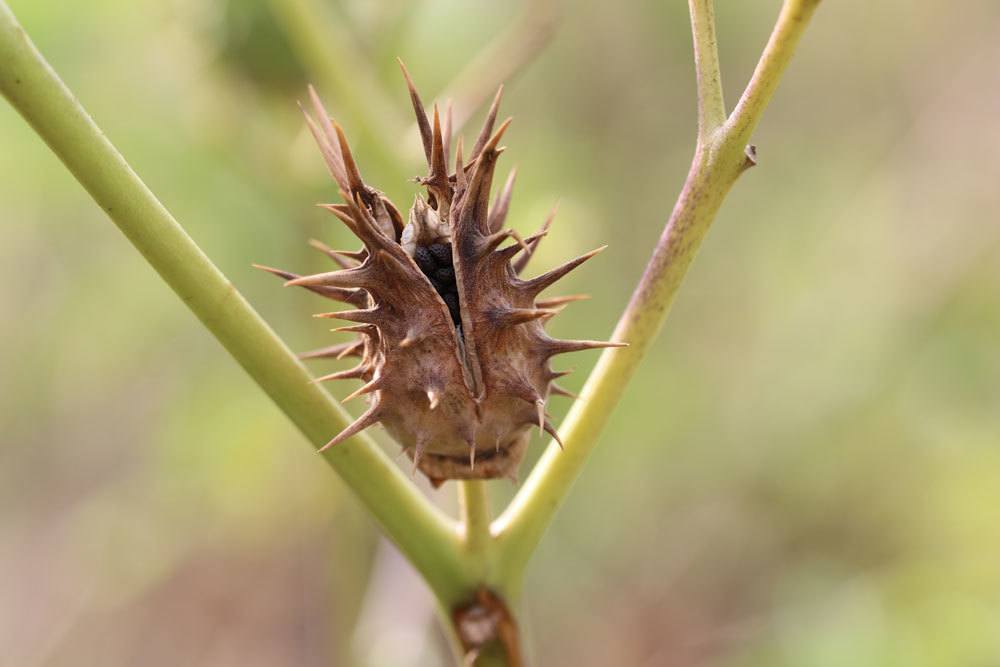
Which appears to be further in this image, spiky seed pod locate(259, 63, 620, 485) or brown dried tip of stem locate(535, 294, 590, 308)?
brown dried tip of stem locate(535, 294, 590, 308)

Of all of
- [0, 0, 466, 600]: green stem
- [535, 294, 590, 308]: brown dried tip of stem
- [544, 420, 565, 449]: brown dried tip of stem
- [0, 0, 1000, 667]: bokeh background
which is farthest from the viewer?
[0, 0, 1000, 667]: bokeh background

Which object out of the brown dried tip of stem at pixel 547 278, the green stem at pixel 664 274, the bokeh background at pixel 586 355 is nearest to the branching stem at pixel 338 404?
the green stem at pixel 664 274

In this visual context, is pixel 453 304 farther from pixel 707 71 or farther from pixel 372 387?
pixel 707 71

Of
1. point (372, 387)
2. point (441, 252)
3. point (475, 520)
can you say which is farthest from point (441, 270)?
point (475, 520)

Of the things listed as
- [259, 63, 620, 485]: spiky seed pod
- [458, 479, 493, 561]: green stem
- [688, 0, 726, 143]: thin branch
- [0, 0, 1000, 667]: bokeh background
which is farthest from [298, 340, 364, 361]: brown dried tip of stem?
[0, 0, 1000, 667]: bokeh background

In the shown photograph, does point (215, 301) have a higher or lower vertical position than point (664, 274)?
higher

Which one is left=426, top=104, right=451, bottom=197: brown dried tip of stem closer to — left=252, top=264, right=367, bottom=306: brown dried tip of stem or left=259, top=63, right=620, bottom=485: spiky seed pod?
left=259, top=63, right=620, bottom=485: spiky seed pod
